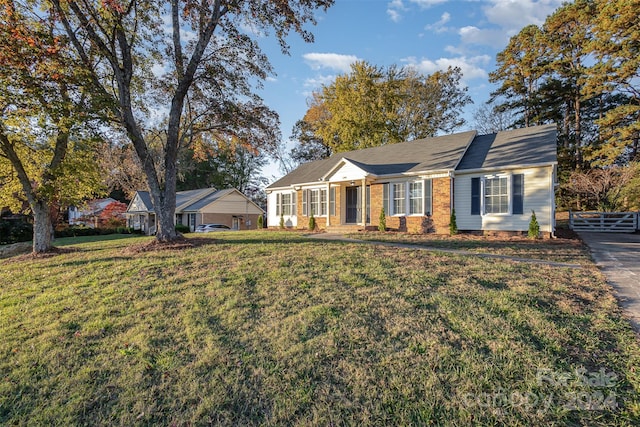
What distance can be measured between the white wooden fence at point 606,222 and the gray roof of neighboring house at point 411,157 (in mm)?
9391

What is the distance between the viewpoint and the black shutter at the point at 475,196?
13.6 metres

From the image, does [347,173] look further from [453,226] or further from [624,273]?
[624,273]

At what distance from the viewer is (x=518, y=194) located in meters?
12.8

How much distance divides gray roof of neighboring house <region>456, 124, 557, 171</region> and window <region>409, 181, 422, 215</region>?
1890 mm

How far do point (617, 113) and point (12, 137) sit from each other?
32.3 metres

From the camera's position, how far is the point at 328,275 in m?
6.32

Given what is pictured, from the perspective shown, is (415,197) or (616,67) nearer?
(415,197)

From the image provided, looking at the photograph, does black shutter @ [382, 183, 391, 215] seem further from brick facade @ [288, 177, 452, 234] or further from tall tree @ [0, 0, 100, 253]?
tall tree @ [0, 0, 100, 253]

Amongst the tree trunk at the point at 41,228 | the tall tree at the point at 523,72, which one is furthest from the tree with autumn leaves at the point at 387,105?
the tree trunk at the point at 41,228

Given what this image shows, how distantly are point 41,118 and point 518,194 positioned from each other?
633 inches

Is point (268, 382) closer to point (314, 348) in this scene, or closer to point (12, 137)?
point (314, 348)

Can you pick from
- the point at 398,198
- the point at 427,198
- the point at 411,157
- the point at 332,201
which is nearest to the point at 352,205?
the point at 332,201

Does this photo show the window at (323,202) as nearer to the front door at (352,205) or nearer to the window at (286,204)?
the front door at (352,205)

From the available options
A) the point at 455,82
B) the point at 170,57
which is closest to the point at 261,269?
the point at 170,57
